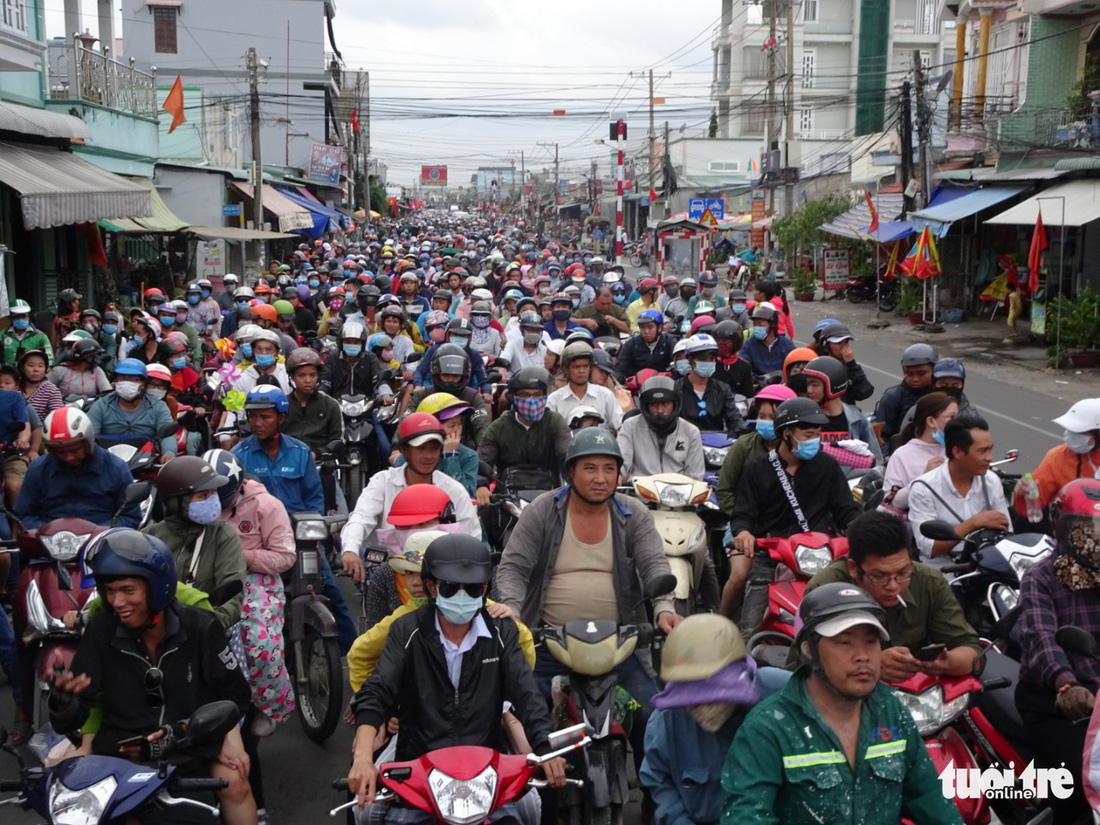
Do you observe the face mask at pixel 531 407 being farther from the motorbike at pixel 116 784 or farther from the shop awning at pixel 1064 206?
the shop awning at pixel 1064 206

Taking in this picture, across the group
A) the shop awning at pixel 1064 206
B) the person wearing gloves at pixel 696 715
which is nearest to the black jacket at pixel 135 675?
the person wearing gloves at pixel 696 715

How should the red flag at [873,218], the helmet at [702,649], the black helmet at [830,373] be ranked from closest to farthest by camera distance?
the helmet at [702,649]
the black helmet at [830,373]
the red flag at [873,218]

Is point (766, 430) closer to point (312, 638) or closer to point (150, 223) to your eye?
point (312, 638)

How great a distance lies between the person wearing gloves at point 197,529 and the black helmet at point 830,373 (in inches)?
191

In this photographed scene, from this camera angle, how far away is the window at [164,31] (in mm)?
71750

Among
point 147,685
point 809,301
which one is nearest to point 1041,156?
point 809,301

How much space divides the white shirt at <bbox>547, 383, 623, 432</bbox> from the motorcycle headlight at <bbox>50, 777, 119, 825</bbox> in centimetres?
642

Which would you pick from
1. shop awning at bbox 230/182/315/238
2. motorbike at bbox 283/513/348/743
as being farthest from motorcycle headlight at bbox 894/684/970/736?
shop awning at bbox 230/182/315/238

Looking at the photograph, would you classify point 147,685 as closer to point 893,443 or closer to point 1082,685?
point 1082,685

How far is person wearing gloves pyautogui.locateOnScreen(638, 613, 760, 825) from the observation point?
432cm

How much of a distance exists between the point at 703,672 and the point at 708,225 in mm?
31764

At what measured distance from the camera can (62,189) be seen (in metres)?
17.5

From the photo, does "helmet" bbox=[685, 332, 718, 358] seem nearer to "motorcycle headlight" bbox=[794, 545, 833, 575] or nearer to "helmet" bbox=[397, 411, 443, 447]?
"helmet" bbox=[397, 411, 443, 447]

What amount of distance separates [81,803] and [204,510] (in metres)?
1.79
